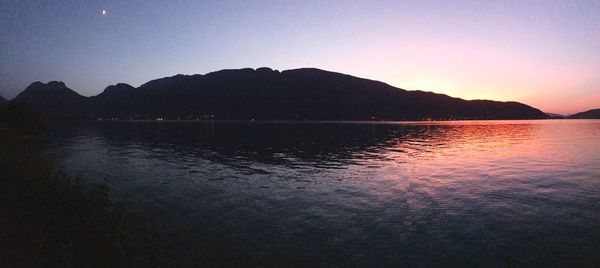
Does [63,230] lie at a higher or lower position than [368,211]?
higher

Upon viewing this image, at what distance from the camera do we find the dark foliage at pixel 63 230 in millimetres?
13453

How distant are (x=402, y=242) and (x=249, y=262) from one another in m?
8.98

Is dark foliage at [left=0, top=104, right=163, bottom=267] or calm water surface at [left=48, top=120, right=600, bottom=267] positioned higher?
dark foliage at [left=0, top=104, right=163, bottom=267]

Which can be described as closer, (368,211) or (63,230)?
(63,230)

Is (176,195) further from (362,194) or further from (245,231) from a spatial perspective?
(362,194)

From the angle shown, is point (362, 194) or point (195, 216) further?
point (362, 194)

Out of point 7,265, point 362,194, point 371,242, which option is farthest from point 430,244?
point 7,265

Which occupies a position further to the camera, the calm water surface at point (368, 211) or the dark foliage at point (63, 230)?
the calm water surface at point (368, 211)

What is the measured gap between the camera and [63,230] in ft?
53.5

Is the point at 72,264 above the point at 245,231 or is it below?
above

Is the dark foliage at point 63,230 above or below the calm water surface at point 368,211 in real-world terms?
above

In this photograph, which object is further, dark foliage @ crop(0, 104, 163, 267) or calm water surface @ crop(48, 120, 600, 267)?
calm water surface @ crop(48, 120, 600, 267)

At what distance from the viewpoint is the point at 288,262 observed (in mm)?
18344

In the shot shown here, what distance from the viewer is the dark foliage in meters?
13.5
